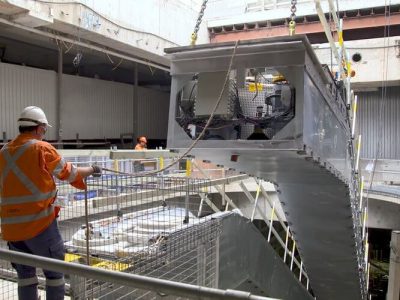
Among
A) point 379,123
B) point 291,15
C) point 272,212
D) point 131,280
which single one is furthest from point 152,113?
point 131,280

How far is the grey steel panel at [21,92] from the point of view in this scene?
1189cm

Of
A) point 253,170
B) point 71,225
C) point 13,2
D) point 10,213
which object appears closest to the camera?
point 10,213

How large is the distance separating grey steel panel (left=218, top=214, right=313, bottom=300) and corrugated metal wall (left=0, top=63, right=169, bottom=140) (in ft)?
29.4

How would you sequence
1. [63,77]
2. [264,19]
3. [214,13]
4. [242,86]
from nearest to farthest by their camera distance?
[242,86], [63,77], [264,19], [214,13]

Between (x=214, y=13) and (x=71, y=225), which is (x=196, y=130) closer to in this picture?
(x=71, y=225)

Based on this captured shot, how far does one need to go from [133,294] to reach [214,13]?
790 inches

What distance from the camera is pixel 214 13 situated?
71.1 ft

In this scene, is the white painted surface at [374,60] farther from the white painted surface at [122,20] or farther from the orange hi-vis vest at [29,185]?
the orange hi-vis vest at [29,185]

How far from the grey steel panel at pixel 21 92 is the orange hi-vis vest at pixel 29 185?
9714mm

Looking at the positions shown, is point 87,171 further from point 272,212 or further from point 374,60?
point 374,60

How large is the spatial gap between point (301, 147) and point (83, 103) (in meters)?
13.1

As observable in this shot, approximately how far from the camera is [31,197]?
10.2 ft

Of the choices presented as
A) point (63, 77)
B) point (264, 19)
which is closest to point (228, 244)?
point (63, 77)

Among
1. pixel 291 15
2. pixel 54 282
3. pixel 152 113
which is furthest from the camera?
pixel 152 113
